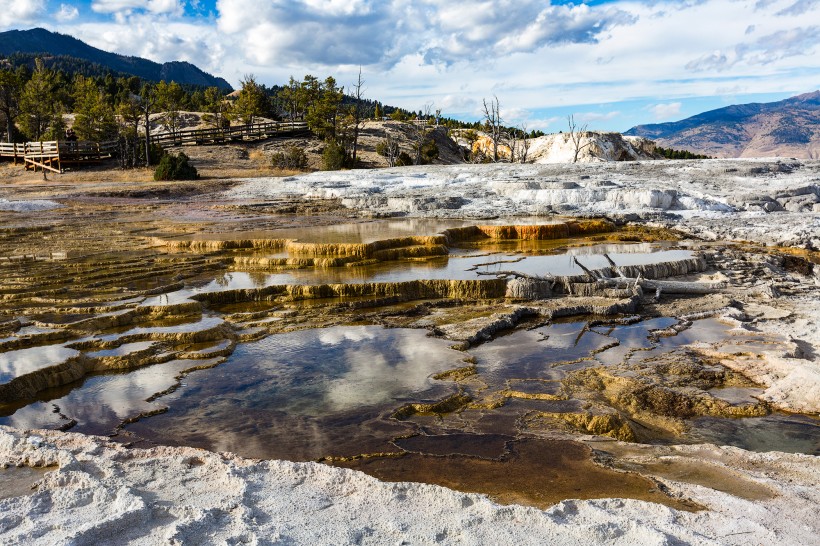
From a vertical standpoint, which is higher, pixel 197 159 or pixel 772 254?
pixel 197 159

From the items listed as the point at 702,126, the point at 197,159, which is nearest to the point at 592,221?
the point at 197,159

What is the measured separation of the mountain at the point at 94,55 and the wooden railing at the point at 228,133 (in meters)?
148

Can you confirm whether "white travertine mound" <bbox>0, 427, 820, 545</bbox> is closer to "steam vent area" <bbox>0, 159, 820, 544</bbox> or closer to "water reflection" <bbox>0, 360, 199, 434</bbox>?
"steam vent area" <bbox>0, 159, 820, 544</bbox>

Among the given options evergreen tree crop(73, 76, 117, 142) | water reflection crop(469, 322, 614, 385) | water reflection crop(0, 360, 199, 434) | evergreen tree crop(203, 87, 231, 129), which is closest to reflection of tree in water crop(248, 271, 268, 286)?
water reflection crop(0, 360, 199, 434)

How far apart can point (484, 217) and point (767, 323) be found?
31.0 feet

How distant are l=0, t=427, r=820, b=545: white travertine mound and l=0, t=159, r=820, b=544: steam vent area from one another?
0.05ft

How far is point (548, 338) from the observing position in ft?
24.7

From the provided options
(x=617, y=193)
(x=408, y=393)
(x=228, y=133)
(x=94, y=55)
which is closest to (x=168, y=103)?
(x=228, y=133)

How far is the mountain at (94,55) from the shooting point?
170 meters

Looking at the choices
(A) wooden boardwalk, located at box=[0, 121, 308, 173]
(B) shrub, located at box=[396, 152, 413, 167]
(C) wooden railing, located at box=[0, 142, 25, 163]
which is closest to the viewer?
(A) wooden boardwalk, located at box=[0, 121, 308, 173]

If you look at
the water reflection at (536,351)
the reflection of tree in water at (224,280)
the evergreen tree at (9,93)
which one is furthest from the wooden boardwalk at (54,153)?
the water reflection at (536,351)

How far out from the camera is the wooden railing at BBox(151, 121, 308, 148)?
32812mm

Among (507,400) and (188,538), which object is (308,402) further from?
(188,538)

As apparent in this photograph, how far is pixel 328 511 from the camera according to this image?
3582 millimetres
